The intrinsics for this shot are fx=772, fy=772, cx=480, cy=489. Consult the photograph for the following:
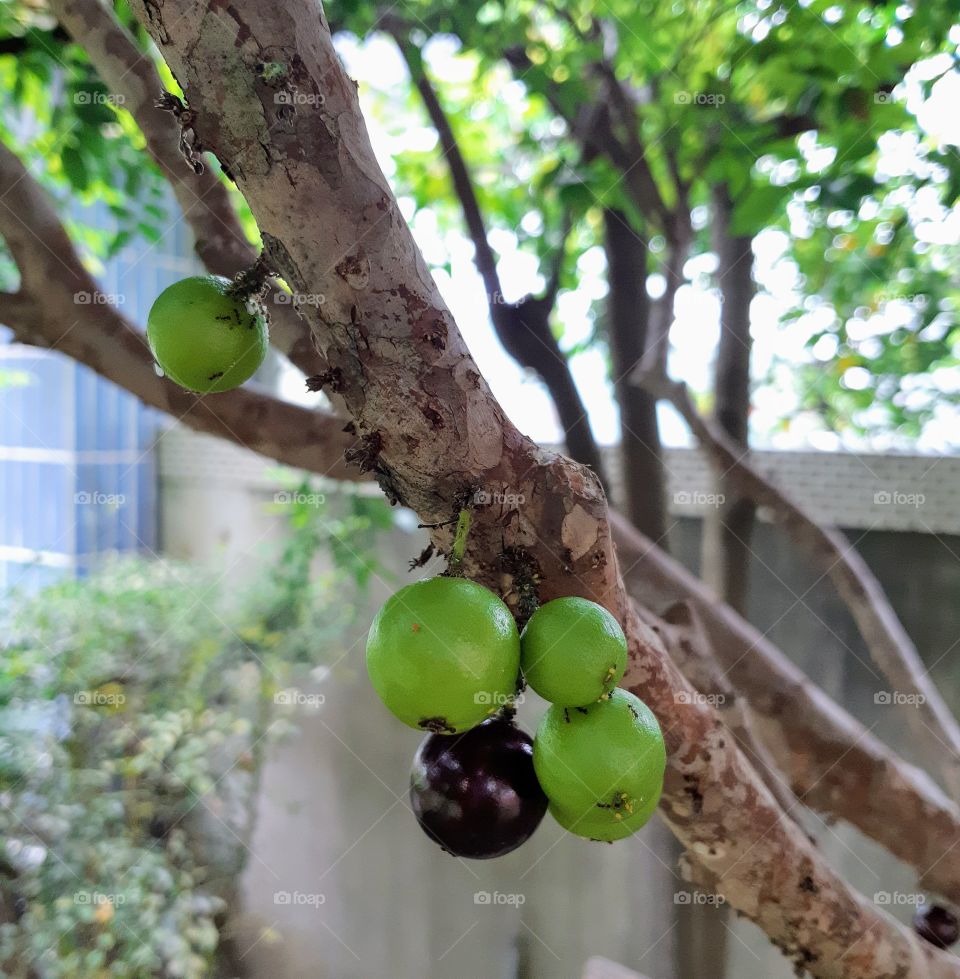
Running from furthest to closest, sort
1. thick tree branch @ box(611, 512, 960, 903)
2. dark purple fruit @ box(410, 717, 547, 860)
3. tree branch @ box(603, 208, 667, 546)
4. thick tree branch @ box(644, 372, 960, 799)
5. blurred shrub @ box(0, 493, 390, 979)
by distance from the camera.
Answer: blurred shrub @ box(0, 493, 390, 979) < tree branch @ box(603, 208, 667, 546) < thick tree branch @ box(644, 372, 960, 799) < thick tree branch @ box(611, 512, 960, 903) < dark purple fruit @ box(410, 717, 547, 860)

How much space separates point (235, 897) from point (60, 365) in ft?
6.06

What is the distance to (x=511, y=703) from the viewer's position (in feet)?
2.16

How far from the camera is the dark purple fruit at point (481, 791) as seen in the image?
2.07 feet

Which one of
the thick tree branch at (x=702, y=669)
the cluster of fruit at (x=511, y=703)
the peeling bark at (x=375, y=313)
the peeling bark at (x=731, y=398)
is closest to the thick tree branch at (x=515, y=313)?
the peeling bark at (x=731, y=398)

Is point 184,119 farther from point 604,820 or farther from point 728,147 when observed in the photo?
point 728,147

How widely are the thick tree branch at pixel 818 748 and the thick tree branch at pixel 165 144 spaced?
536 millimetres

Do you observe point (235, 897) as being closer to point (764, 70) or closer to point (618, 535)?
point (618, 535)

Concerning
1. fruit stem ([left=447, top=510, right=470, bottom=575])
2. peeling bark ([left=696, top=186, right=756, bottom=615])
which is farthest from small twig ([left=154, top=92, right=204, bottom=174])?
peeling bark ([left=696, top=186, right=756, bottom=615])

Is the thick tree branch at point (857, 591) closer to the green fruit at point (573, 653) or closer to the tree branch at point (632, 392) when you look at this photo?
the tree branch at point (632, 392)

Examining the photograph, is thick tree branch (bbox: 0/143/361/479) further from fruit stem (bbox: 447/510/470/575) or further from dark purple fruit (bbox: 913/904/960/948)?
dark purple fruit (bbox: 913/904/960/948)

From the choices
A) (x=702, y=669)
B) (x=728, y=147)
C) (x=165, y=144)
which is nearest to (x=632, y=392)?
(x=728, y=147)

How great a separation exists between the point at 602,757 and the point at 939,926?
0.96 metres

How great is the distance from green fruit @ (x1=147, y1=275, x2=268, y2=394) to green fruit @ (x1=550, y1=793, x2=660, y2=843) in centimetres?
43

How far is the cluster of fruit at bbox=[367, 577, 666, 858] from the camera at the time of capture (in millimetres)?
509
